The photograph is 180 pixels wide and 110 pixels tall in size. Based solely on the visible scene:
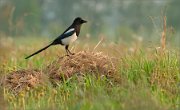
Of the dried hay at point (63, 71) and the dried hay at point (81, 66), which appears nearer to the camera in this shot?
the dried hay at point (63, 71)

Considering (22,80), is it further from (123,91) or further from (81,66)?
(123,91)

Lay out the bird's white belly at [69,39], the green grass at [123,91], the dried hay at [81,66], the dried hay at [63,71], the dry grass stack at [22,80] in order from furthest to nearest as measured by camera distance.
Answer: the bird's white belly at [69,39], the dried hay at [81,66], the dried hay at [63,71], the dry grass stack at [22,80], the green grass at [123,91]

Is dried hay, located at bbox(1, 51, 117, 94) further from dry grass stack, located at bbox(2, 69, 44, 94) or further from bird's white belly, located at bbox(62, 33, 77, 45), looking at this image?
bird's white belly, located at bbox(62, 33, 77, 45)

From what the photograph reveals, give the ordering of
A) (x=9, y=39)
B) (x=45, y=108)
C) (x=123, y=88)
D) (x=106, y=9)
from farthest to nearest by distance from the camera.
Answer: (x=106, y=9) → (x=9, y=39) → (x=123, y=88) → (x=45, y=108)

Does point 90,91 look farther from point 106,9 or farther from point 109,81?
point 106,9

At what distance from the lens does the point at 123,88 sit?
8.01m

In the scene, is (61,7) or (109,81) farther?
(61,7)

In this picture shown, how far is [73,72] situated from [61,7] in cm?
4615

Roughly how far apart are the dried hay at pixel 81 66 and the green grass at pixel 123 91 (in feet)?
0.54

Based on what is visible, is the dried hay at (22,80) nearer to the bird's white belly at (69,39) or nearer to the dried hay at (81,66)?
the dried hay at (81,66)

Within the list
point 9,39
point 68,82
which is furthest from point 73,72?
point 9,39

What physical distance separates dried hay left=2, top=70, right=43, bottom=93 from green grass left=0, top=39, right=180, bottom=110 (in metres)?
0.18

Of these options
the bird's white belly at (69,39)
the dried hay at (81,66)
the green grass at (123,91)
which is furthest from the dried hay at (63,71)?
the bird's white belly at (69,39)

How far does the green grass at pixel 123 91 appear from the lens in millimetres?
7332
